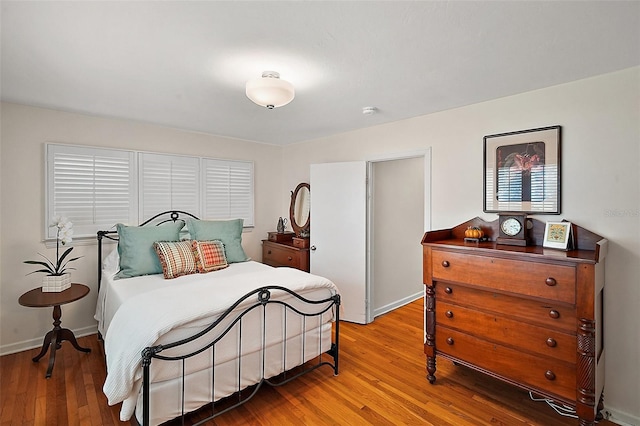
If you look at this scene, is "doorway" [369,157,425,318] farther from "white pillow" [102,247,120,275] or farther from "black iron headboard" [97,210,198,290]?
"white pillow" [102,247,120,275]

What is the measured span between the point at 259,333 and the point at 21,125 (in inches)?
122

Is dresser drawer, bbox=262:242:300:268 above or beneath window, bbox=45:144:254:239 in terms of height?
beneath

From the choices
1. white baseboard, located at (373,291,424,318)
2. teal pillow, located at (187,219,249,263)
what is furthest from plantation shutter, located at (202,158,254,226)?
white baseboard, located at (373,291,424,318)

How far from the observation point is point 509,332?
7.13 feet

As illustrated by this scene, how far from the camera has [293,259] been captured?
429 centimetres

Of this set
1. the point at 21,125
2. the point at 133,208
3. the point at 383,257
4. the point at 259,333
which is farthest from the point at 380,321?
the point at 21,125

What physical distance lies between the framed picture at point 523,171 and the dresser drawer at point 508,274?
68 centimetres

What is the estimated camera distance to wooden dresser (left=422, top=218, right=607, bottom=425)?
1.85 metres

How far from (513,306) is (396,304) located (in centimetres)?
234

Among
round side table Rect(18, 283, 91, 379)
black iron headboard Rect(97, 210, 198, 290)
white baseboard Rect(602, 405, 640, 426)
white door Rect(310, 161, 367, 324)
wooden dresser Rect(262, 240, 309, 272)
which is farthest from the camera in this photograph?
wooden dresser Rect(262, 240, 309, 272)

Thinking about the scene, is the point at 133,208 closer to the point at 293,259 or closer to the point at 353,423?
the point at 293,259

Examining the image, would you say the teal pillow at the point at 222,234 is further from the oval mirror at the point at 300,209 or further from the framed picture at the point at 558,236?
the framed picture at the point at 558,236

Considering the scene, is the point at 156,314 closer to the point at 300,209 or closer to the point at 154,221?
the point at 154,221

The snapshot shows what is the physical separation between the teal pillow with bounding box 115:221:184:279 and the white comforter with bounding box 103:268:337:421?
62 centimetres
